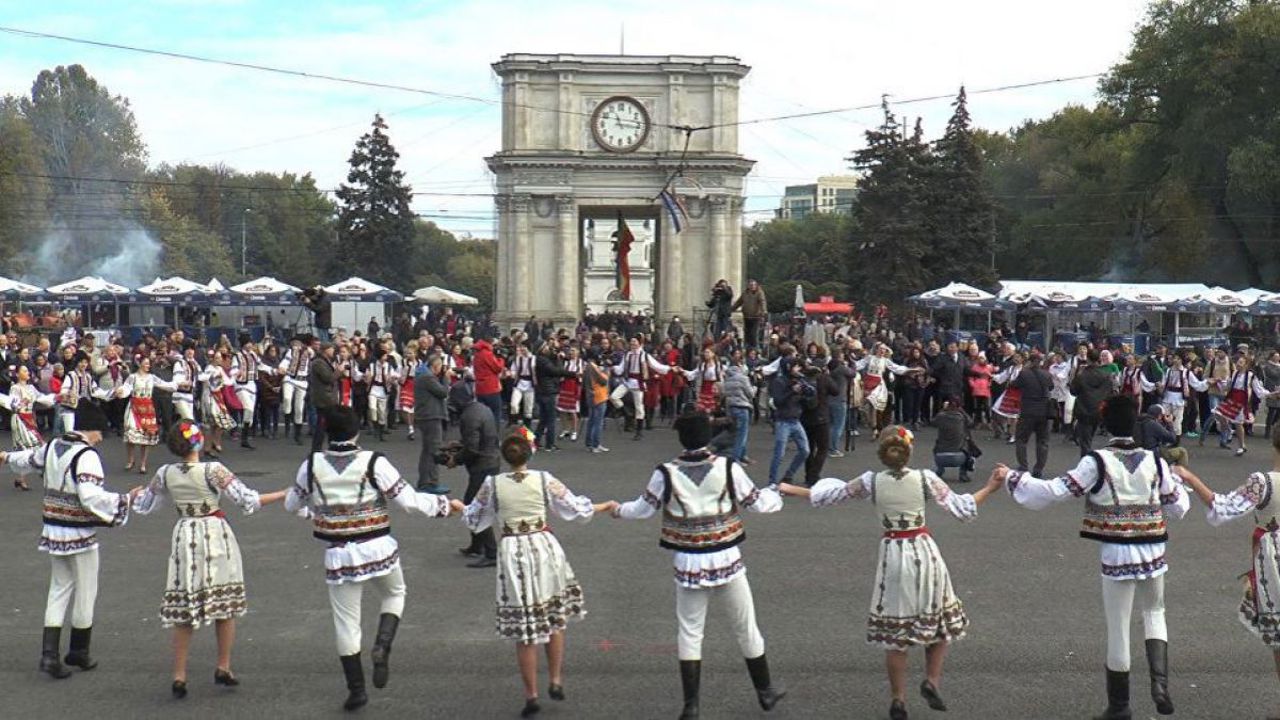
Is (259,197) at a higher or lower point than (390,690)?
higher

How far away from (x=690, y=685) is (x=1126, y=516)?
2.84m

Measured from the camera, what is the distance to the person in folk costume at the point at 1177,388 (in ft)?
78.6

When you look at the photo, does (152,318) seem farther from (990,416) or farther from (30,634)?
(30,634)

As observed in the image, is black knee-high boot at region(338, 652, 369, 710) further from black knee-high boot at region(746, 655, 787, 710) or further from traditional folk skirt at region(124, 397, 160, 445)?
traditional folk skirt at region(124, 397, 160, 445)

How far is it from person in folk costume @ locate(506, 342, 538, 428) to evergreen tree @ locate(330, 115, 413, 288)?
2091 inches

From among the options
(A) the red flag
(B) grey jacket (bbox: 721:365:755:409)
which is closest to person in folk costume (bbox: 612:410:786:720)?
(B) grey jacket (bbox: 721:365:755:409)

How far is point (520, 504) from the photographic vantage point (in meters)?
8.74

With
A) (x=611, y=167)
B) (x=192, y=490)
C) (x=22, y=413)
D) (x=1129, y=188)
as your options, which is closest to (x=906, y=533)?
(x=192, y=490)

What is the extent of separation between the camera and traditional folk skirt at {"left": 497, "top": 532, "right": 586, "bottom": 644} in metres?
8.43

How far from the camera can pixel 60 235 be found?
89.3 m

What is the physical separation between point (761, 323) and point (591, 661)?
25.5 metres

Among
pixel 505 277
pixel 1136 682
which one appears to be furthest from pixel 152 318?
pixel 1136 682

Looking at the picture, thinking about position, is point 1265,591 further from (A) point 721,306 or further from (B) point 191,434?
(A) point 721,306

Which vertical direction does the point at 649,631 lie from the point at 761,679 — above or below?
below
